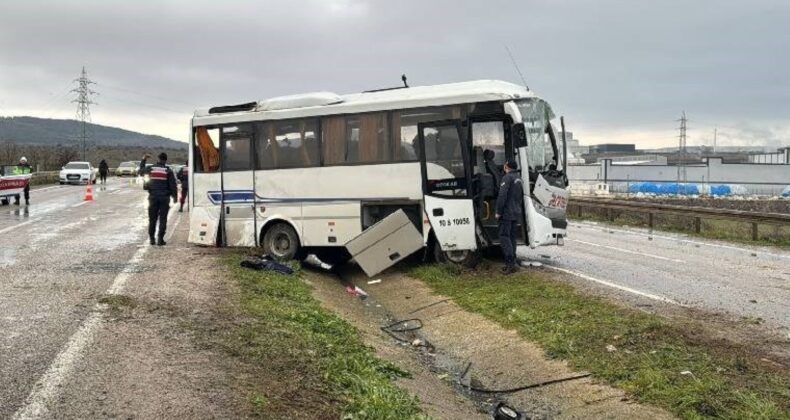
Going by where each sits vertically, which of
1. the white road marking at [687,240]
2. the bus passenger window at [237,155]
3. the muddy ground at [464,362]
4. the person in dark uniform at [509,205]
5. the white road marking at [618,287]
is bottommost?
the muddy ground at [464,362]

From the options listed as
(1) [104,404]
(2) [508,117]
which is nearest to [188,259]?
(2) [508,117]

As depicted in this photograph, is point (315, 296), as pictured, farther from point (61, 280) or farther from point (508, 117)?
point (508, 117)

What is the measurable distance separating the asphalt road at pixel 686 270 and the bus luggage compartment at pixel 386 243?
2.65 meters

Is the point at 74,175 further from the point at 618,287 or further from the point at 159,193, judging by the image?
the point at 618,287

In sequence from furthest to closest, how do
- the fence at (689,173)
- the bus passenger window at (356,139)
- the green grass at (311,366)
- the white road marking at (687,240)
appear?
1. the fence at (689,173)
2. the white road marking at (687,240)
3. the bus passenger window at (356,139)
4. the green grass at (311,366)

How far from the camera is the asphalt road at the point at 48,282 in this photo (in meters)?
5.46

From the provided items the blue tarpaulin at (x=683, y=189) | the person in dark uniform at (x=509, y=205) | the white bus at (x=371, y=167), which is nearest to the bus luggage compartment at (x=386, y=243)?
the white bus at (x=371, y=167)

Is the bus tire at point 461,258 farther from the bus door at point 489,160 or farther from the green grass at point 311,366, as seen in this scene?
the green grass at point 311,366

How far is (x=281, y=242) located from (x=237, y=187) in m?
1.43

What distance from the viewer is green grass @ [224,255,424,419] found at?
5062 mm

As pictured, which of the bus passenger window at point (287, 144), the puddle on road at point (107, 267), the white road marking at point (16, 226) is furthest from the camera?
the white road marking at point (16, 226)

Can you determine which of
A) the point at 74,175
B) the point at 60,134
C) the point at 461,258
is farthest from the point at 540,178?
the point at 60,134

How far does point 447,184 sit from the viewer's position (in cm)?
1171

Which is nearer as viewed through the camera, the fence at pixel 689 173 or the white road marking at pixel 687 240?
the white road marking at pixel 687 240
